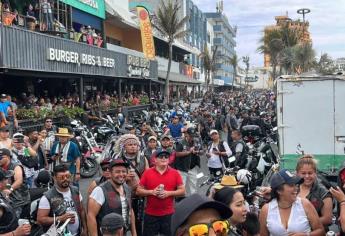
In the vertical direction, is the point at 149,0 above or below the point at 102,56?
above

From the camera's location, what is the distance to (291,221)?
4340 millimetres

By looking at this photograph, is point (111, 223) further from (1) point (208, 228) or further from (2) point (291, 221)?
(1) point (208, 228)

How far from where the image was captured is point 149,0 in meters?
63.8

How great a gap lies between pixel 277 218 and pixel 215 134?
6.25 meters

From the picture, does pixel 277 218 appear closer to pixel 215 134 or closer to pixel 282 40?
pixel 215 134

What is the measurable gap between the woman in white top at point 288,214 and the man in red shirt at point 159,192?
1.85m

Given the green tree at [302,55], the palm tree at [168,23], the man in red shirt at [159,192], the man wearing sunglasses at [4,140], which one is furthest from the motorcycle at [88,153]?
the green tree at [302,55]

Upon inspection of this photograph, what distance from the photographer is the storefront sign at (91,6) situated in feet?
86.3

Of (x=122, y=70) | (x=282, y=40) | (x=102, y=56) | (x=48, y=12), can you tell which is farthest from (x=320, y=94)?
(x=282, y=40)

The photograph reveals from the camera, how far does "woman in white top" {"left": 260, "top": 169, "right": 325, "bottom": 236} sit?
14.2ft

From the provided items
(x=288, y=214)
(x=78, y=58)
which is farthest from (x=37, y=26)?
(x=288, y=214)

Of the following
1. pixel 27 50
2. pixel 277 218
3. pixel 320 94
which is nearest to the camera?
pixel 277 218

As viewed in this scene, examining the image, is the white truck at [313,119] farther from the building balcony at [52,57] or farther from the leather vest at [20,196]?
the building balcony at [52,57]

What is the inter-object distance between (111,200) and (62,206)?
1.70 feet
